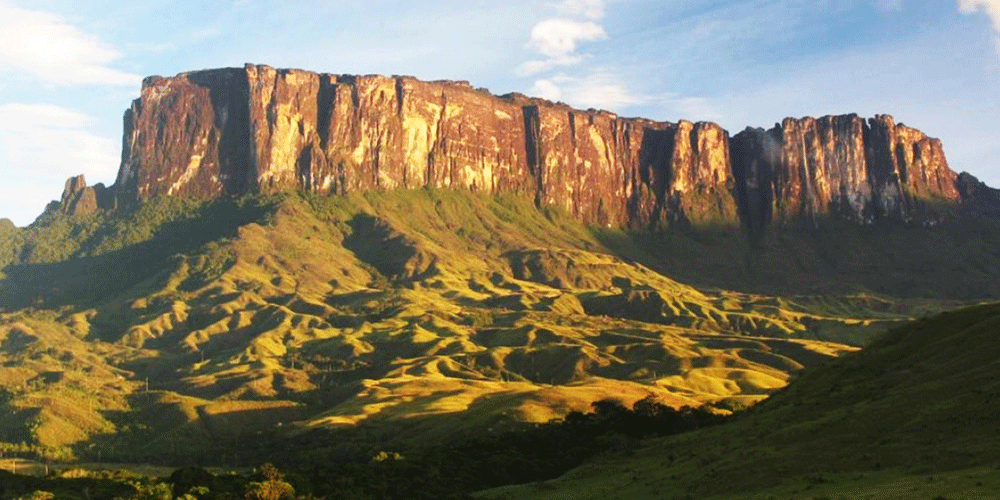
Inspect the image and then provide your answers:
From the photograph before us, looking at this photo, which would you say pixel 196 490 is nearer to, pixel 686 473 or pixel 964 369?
pixel 686 473

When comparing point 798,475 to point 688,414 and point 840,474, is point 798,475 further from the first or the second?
point 688,414

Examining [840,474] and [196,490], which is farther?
[196,490]

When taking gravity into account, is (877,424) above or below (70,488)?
above

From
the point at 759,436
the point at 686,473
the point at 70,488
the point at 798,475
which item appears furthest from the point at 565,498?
the point at 70,488

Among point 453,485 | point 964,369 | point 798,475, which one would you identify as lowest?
point 453,485

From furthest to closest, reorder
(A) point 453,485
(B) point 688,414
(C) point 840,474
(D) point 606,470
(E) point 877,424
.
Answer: (B) point 688,414 < (A) point 453,485 < (D) point 606,470 < (E) point 877,424 < (C) point 840,474

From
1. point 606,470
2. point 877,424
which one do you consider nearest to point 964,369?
point 877,424

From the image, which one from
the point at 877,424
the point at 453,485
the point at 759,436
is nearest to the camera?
the point at 877,424
